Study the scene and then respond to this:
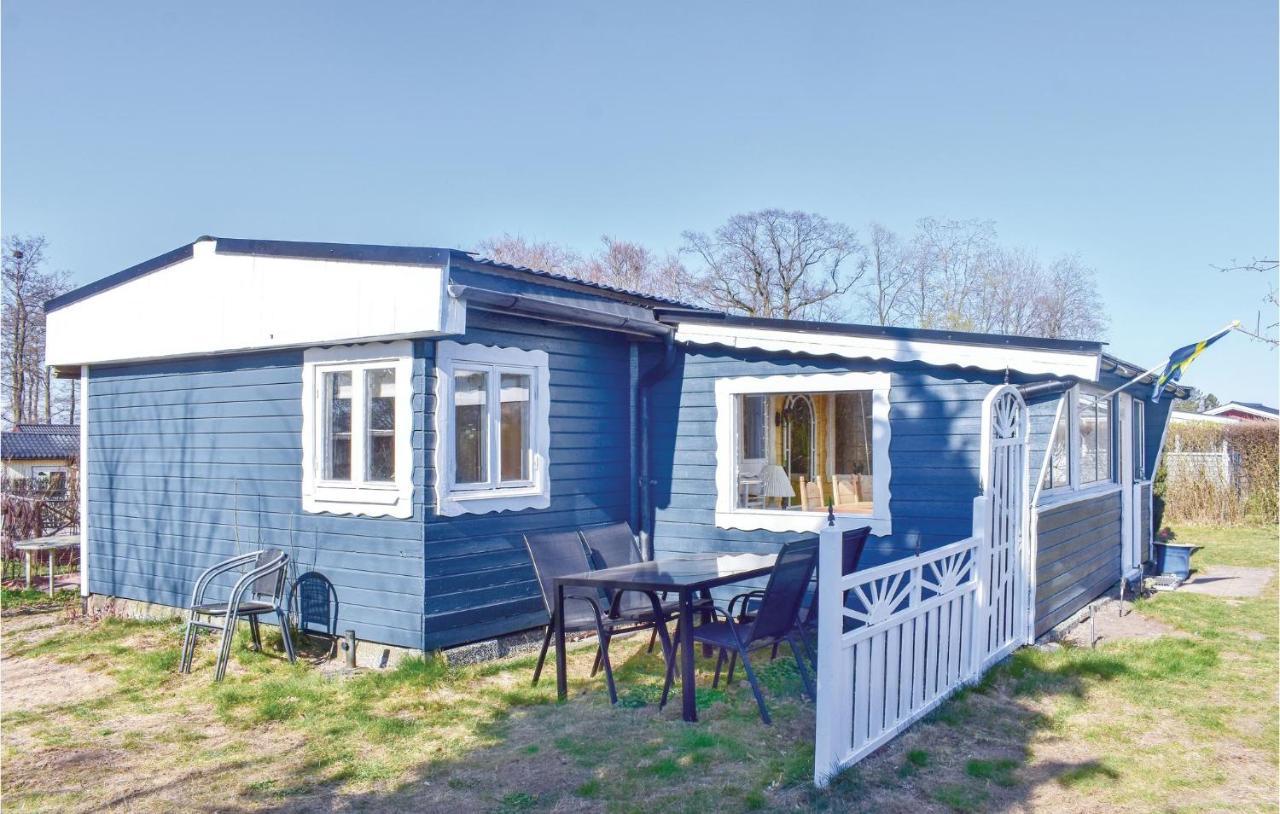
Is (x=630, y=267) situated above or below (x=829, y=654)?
above

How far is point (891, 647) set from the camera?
4.27 metres

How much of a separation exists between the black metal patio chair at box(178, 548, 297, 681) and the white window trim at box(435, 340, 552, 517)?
1513 mm

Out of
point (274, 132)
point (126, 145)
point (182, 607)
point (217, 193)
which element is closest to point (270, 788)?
point (182, 607)

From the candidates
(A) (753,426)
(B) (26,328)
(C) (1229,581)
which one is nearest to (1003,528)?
(A) (753,426)

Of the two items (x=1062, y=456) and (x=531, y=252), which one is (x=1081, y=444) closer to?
(x=1062, y=456)

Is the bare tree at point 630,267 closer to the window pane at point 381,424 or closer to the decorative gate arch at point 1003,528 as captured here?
the window pane at point 381,424

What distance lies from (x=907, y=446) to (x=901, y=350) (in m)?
0.70

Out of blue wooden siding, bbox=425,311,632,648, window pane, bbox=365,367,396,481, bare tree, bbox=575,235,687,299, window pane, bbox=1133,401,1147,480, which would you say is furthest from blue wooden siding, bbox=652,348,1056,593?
bare tree, bbox=575,235,687,299

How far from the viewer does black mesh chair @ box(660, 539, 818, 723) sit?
469 cm

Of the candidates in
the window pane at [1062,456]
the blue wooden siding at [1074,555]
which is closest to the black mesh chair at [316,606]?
the blue wooden siding at [1074,555]

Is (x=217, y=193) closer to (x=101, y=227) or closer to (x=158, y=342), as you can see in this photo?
(x=101, y=227)

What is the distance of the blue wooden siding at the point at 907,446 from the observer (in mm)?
6273

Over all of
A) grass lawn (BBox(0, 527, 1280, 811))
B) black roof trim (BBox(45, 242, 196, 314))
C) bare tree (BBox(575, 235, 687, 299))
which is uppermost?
bare tree (BBox(575, 235, 687, 299))

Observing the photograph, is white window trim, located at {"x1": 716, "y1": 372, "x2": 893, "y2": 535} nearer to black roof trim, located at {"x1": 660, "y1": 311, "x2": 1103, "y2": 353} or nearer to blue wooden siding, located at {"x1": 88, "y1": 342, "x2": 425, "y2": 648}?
black roof trim, located at {"x1": 660, "y1": 311, "x2": 1103, "y2": 353}
